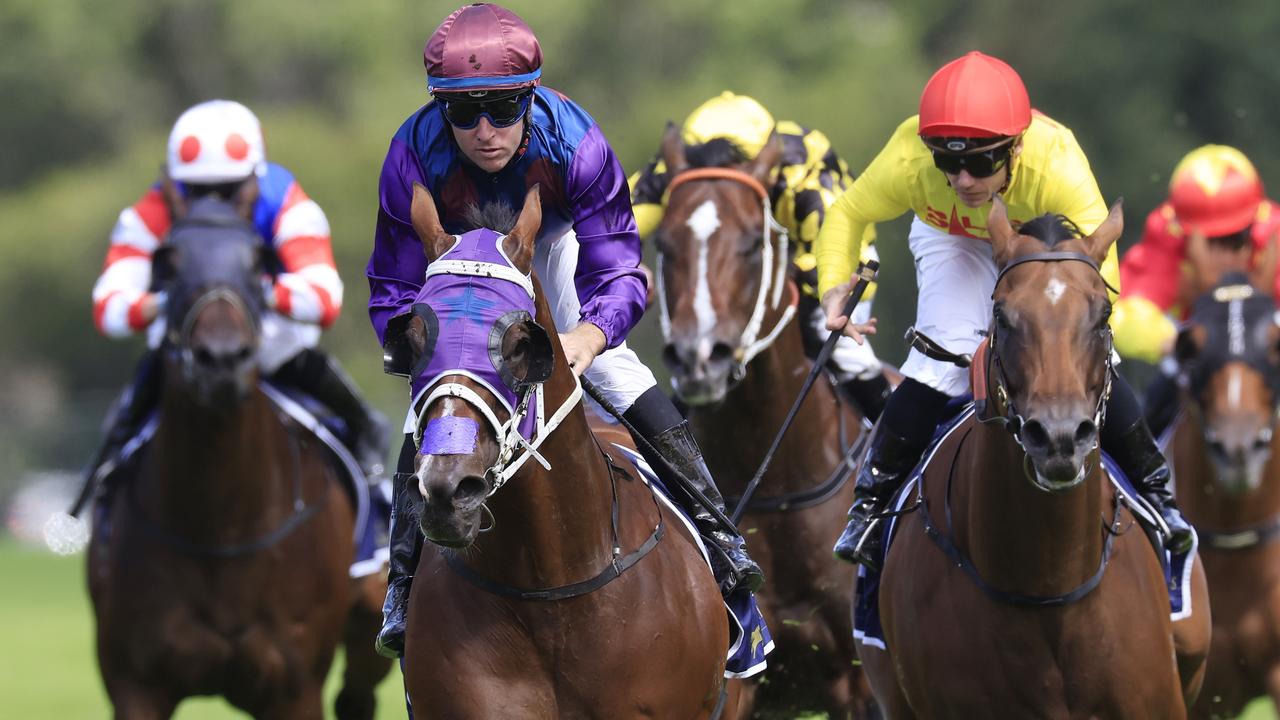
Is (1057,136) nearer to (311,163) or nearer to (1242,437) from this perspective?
(1242,437)

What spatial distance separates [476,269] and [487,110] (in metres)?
0.70

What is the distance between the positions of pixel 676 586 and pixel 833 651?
91.5 inches

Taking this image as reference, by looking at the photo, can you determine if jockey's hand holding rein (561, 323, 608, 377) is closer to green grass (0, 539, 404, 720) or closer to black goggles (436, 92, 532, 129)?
black goggles (436, 92, 532, 129)

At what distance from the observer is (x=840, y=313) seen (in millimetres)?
6613

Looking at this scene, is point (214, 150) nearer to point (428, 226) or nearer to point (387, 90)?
point (428, 226)

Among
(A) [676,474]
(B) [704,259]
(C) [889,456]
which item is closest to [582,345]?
(A) [676,474]

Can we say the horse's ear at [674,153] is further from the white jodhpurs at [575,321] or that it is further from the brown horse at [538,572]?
the brown horse at [538,572]

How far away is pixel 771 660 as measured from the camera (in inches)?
290

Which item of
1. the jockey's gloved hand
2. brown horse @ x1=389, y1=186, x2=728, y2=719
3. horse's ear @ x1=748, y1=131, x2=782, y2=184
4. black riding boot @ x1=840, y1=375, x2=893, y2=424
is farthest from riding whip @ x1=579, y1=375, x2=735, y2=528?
the jockey's gloved hand

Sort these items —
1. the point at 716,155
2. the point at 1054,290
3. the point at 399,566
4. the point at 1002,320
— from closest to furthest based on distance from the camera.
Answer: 1. the point at 1054,290
2. the point at 1002,320
3. the point at 399,566
4. the point at 716,155

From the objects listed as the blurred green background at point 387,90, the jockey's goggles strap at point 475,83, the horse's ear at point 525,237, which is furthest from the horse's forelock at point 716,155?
the blurred green background at point 387,90

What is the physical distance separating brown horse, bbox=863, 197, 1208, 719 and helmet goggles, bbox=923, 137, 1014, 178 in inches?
13.1

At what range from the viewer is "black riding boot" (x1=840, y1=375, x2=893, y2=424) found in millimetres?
8320

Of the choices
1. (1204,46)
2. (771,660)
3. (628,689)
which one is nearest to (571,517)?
(628,689)
